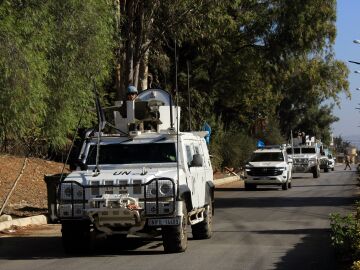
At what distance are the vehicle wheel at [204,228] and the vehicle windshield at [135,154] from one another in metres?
1.79

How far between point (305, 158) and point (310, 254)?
35.0 meters

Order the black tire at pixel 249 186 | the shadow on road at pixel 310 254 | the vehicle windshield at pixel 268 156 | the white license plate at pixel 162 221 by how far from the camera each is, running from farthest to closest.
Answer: the vehicle windshield at pixel 268 156 → the black tire at pixel 249 186 → the white license plate at pixel 162 221 → the shadow on road at pixel 310 254

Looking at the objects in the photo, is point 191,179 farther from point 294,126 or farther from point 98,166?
point 294,126

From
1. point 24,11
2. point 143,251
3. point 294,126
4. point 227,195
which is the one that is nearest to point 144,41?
point 227,195

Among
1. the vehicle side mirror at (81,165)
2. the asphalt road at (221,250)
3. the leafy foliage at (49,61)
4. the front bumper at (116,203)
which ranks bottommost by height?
the asphalt road at (221,250)

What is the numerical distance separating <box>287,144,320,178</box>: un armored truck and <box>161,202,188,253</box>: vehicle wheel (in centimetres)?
3487

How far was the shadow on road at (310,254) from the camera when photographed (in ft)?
34.8

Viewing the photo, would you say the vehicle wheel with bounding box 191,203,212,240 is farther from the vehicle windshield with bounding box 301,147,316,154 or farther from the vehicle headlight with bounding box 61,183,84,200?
the vehicle windshield with bounding box 301,147,316,154

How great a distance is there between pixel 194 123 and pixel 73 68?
2641 centimetres

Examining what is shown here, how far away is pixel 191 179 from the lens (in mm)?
12648

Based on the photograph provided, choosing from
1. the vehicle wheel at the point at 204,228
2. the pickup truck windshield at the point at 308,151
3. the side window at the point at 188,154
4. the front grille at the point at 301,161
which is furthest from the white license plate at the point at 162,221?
the pickup truck windshield at the point at 308,151

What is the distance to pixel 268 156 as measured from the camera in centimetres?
3466

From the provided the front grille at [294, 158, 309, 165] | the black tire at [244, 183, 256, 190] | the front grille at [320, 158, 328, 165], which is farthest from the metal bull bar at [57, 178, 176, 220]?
the front grille at [320, 158, 328, 165]

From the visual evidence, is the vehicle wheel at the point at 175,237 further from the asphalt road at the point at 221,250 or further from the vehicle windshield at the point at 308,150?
the vehicle windshield at the point at 308,150
